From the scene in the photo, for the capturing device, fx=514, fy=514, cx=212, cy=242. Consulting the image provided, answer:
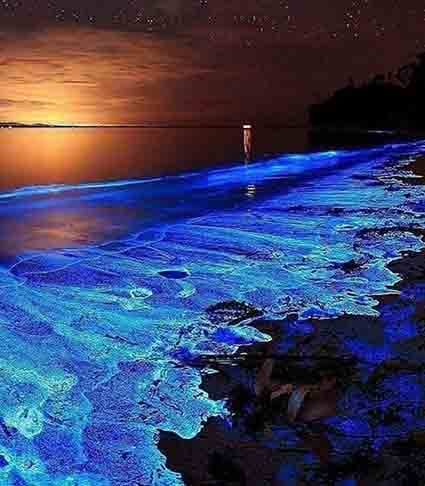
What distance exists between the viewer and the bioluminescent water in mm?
2816

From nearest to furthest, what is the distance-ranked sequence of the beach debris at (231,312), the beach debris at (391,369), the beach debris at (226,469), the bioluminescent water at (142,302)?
the beach debris at (226,469)
the bioluminescent water at (142,302)
the beach debris at (391,369)
the beach debris at (231,312)

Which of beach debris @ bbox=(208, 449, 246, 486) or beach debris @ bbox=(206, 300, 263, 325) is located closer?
beach debris @ bbox=(208, 449, 246, 486)

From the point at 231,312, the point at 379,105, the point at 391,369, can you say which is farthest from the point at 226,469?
the point at 379,105

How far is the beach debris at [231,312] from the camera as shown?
4.49m

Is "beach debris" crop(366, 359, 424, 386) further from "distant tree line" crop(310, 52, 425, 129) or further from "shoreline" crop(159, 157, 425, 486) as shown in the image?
"distant tree line" crop(310, 52, 425, 129)

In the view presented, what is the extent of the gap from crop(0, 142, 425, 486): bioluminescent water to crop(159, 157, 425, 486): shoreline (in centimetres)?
10

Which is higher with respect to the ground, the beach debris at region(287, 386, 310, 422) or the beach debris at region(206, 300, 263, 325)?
the beach debris at region(287, 386, 310, 422)

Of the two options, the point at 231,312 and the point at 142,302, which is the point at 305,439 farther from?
the point at 142,302

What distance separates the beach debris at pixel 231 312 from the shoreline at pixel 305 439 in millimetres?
623

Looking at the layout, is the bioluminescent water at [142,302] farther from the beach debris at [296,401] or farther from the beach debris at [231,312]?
the beach debris at [296,401]

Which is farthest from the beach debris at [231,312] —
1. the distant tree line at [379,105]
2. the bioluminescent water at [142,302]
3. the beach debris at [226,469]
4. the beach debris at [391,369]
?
the distant tree line at [379,105]

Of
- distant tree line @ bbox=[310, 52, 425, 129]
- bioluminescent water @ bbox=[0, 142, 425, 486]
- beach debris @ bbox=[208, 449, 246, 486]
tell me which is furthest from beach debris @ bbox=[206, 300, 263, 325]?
distant tree line @ bbox=[310, 52, 425, 129]

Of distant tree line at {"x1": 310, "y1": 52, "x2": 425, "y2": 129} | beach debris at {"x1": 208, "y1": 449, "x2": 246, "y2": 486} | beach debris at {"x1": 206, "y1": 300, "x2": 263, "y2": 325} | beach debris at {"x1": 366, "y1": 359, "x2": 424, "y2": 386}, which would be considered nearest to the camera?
beach debris at {"x1": 208, "y1": 449, "x2": 246, "y2": 486}

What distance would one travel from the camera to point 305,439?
2684 millimetres
